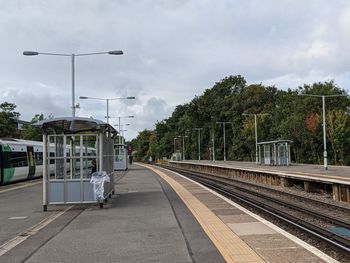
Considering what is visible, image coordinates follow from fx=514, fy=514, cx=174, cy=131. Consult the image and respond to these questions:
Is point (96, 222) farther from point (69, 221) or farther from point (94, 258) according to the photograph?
point (94, 258)

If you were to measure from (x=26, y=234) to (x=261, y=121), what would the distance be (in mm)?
79934

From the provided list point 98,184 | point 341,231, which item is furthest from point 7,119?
point 341,231

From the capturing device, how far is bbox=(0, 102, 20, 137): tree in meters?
66.2

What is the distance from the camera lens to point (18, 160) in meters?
32.4

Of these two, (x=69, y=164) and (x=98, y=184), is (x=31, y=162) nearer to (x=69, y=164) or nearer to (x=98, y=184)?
(x=69, y=164)

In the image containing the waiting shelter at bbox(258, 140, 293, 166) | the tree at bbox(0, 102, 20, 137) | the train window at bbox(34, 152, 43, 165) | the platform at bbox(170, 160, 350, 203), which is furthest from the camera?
the tree at bbox(0, 102, 20, 137)

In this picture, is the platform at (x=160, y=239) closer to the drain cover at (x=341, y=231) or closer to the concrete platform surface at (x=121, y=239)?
the concrete platform surface at (x=121, y=239)

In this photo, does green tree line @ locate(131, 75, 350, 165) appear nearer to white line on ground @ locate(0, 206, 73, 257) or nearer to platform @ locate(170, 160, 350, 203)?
platform @ locate(170, 160, 350, 203)

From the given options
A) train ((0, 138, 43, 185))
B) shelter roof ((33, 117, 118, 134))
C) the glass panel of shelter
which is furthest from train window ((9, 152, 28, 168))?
the glass panel of shelter

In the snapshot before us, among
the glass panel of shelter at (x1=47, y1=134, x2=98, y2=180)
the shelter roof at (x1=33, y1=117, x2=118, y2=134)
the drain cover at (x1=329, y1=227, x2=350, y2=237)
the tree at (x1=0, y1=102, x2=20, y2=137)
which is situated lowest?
the drain cover at (x1=329, y1=227, x2=350, y2=237)

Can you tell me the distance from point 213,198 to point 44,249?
10.7m

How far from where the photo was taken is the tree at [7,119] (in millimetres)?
66250

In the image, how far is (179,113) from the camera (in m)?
159

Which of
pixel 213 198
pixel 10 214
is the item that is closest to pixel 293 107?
pixel 213 198
